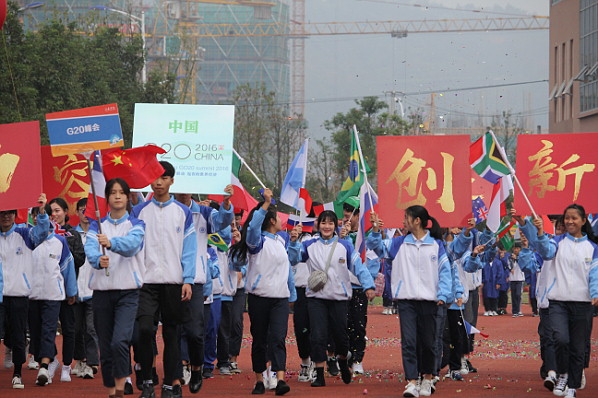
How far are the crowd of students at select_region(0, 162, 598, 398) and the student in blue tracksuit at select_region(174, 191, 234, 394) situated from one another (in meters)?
0.02

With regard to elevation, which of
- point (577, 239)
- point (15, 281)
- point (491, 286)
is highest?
point (577, 239)

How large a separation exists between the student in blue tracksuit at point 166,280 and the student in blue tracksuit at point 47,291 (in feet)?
7.09

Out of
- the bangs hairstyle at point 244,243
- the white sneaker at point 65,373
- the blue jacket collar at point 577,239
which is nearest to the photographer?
the blue jacket collar at point 577,239

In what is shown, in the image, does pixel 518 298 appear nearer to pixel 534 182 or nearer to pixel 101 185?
pixel 534 182

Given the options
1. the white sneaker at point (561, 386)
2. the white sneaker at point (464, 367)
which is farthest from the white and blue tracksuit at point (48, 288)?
the white sneaker at point (561, 386)

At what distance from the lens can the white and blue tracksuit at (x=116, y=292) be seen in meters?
9.35

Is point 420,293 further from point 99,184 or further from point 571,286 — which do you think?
point 99,184

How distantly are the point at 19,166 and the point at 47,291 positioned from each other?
153 centimetres

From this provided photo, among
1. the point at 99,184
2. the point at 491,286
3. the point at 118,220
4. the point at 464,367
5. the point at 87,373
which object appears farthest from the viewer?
the point at 491,286

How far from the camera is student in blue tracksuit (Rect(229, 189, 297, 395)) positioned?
11.1 m

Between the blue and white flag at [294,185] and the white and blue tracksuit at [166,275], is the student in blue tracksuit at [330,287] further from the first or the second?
the white and blue tracksuit at [166,275]

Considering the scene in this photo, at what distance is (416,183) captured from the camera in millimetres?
12031

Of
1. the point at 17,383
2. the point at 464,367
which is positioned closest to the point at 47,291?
the point at 17,383

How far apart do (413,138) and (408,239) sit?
138 centimetres
